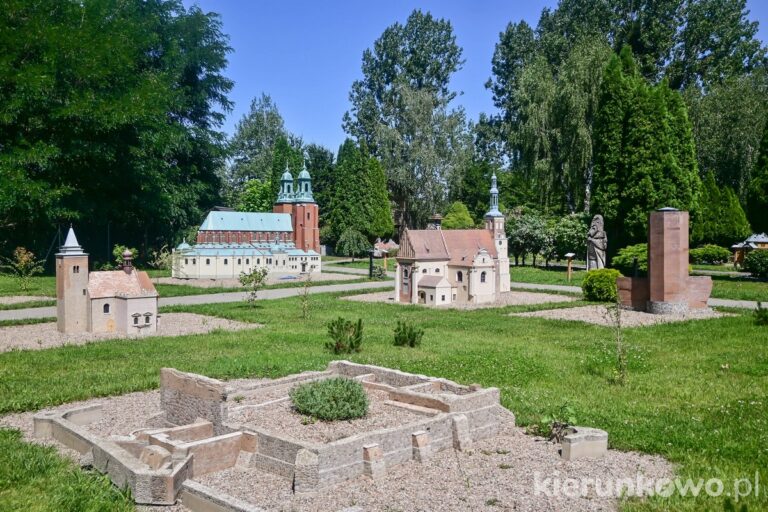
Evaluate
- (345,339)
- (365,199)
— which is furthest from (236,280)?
(345,339)

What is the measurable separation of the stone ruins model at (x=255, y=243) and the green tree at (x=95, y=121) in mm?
4482

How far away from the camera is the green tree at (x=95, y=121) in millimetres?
34531

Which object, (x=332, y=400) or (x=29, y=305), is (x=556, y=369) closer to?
(x=332, y=400)

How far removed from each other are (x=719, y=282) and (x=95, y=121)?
116ft

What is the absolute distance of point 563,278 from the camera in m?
39.0

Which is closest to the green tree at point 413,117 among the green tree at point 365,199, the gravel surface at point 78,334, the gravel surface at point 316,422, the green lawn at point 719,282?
the green tree at point 365,199

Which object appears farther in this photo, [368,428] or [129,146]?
[129,146]

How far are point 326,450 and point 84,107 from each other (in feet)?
110

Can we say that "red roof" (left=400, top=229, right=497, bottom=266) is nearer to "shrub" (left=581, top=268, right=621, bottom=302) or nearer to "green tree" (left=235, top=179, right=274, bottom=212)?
"shrub" (left=581, top=268, right=621, bottom=302)

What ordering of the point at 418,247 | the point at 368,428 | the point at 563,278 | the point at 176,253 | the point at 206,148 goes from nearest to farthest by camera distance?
the point at 368,428, the point at 418,247, the point at 563,278, the point at 176,253, the point at 206,148

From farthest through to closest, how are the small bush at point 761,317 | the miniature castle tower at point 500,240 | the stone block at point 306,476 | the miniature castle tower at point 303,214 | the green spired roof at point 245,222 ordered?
the miniature castle tower at point 303,214, the green spired roof at point 245,222, the miniature castle tower at point 500,240, the small bush at point 761,317, the stone block at point 306,476

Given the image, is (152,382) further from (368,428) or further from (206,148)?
(206,148)

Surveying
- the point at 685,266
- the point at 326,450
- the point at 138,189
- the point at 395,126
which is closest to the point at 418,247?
the point at 685,266

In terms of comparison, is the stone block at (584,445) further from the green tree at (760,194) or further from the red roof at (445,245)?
the green tree at (760,194)
